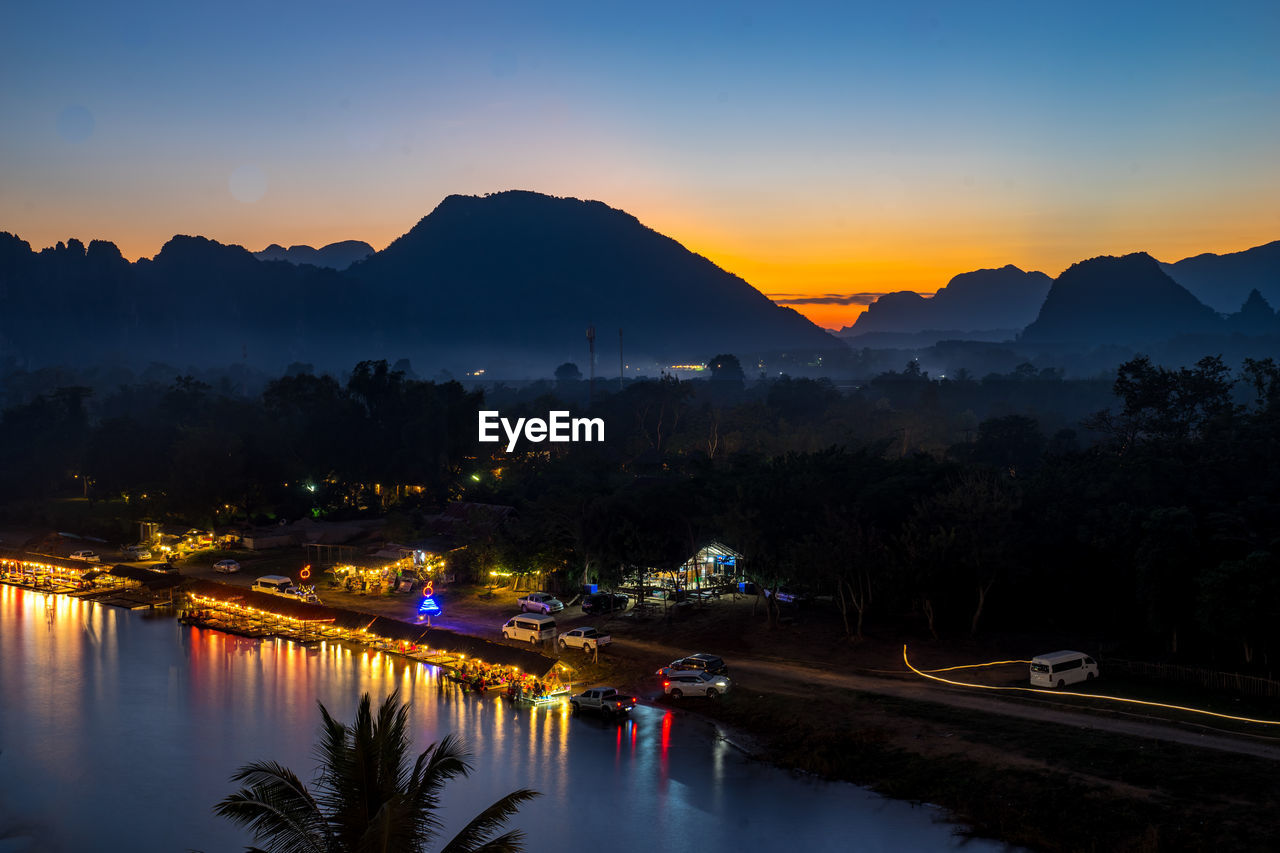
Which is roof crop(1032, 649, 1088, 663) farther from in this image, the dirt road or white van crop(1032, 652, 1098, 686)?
the dirt road

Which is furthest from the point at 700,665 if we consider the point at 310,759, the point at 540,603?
the point at 310,759

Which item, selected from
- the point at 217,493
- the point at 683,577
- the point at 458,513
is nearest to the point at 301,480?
the point at 217,493

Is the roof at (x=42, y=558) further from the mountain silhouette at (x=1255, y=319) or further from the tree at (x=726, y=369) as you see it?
the mountain silhouette at (x=1255, y=319)

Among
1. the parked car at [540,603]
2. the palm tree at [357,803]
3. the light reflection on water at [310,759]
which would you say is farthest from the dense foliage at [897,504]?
the palm tree at [357,803]

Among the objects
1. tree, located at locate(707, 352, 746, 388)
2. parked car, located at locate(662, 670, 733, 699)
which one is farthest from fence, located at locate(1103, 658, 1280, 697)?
tree, located at locate(707, 352, 746, 388)

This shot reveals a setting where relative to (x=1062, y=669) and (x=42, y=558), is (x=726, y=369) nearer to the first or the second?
(x=42, y=558)

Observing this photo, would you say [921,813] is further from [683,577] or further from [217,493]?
[217,493]
